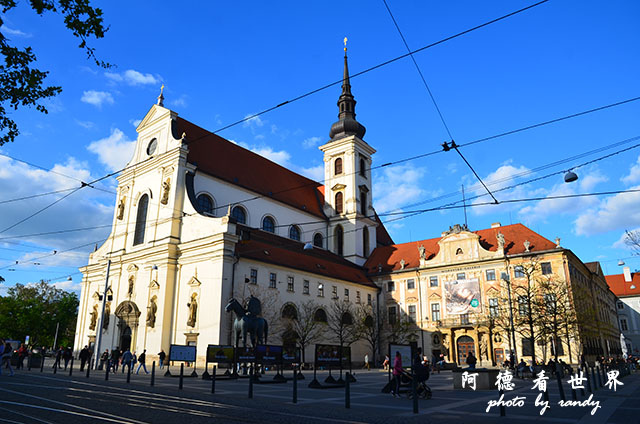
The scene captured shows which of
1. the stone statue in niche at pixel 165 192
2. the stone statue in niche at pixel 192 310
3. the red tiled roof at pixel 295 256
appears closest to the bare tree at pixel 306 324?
the red tiled roof at pixel 295 256

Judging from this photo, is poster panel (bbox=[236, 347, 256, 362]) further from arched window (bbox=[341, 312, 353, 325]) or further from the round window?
the round window

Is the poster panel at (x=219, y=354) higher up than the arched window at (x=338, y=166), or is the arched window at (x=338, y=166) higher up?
the arched window at (x=338, y=166)

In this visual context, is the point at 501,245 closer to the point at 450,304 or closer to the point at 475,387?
the point at 450,304

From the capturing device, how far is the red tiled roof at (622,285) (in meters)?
78.1

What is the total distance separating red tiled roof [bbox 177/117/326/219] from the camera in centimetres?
4216

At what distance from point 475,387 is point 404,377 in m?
3.76

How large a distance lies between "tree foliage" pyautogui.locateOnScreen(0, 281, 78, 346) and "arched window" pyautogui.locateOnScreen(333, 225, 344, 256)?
149 feet

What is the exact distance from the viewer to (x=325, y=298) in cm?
4206

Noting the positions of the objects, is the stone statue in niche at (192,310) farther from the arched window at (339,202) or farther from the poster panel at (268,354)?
the arched window at (339,202)

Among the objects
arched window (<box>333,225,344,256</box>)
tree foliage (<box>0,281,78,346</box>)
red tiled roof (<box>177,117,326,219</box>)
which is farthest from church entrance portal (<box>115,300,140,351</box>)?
tree foliage (<box>0,281,78,346</box>)

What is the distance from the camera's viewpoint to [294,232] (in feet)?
160

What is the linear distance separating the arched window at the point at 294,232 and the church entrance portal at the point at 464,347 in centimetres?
1908

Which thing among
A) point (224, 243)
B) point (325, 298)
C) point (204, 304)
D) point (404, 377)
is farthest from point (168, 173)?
point (404, 377)

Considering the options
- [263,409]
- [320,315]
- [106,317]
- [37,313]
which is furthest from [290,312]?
[37,313]
